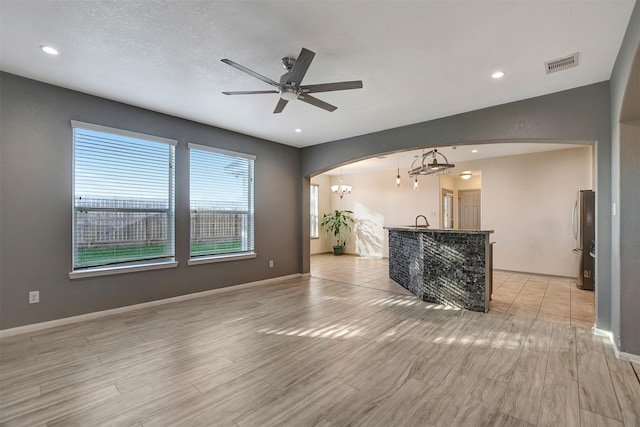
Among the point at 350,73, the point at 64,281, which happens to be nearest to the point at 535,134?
the point at 350,73

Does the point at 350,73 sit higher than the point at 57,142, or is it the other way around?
the point at 350,73

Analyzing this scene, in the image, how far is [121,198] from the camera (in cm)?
396

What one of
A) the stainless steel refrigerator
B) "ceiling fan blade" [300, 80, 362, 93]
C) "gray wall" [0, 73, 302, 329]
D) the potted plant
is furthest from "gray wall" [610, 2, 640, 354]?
the potted plant

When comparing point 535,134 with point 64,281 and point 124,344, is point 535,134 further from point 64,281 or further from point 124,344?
point 64,281

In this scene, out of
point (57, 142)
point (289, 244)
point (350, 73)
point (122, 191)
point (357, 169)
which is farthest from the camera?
point (357, 169)

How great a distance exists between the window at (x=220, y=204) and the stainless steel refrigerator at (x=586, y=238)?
239 inches

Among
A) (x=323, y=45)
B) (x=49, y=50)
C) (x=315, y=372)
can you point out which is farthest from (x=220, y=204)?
(x=315, y=372)

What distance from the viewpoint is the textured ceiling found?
7.12ft

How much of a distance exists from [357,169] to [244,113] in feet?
17.9

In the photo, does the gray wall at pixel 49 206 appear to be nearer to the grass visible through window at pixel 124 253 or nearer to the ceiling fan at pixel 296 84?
the grass visible through window at pixel 124 253

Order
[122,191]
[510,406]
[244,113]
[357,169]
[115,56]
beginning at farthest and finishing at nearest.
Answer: [357,169]
[244,113]
[122,191]
[115,56]
[510,406]

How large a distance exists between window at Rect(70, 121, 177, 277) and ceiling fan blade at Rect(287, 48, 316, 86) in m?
2.76

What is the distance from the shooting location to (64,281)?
3.51 meters

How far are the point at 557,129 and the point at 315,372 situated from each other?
3.94 m
